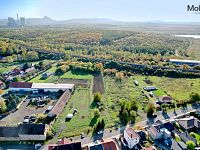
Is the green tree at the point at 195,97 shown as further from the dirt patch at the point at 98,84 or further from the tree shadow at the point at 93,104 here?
the tree shadow at the point at 93,104

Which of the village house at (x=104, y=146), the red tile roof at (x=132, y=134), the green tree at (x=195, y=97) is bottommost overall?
the village house at (x=104, y=146)

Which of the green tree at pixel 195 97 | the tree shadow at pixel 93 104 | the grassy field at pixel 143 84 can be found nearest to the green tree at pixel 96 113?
the tree shadow at pixel 93 104

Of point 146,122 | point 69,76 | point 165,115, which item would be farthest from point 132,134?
point 69,76

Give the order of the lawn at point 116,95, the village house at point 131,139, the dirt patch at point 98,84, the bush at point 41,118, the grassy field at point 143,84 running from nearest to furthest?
the village house at point 131,139, the bush at point 41,118, the lawn at point 116,95, the grassy field at point 143,84, the dirt patch at point 98,84

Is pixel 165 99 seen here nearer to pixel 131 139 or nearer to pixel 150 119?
pixel 150 119

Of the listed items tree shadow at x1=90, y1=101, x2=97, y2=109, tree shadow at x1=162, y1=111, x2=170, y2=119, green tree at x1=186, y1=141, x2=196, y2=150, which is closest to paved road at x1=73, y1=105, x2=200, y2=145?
tree shadow at x1=162, y1=111, x2=170, y2=119

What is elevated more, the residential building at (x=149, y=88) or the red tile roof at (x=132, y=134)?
the residential building at (x=149, y=88)

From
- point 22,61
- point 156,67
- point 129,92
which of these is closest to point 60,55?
point 22,61

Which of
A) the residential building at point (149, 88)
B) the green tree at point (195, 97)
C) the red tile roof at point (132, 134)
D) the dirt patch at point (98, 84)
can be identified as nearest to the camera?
the red tile roof at point (132, 134)
